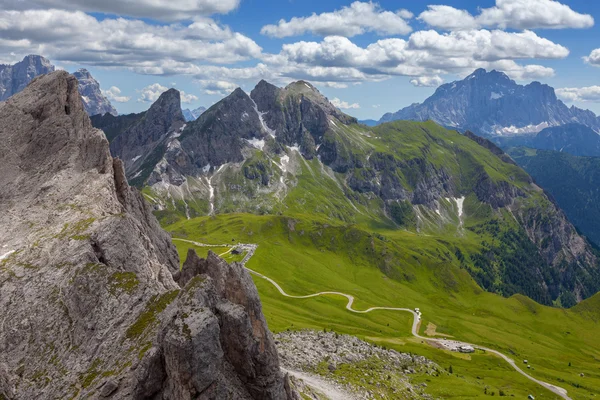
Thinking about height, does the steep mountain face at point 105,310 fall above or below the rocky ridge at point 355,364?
above

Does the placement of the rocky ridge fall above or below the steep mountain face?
below

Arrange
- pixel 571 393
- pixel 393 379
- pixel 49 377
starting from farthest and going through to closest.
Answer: pixel 571 393, pixel 393 379, pixel 49 377

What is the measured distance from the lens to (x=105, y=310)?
5497 cm

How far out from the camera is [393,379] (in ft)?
338

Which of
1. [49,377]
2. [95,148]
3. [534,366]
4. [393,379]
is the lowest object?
[534,366]

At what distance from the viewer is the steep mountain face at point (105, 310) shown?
144 ft

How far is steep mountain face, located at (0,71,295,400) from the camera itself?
4397cm

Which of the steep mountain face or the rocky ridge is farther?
the rocky ridge

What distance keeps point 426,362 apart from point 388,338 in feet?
147

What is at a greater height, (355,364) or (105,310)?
(105,310)

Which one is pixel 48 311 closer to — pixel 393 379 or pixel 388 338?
pixel 393 379

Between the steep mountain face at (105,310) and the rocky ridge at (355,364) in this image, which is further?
the rocky ridge at (355,364)

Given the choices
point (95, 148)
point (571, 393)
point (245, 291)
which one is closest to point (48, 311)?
point (245, 291)

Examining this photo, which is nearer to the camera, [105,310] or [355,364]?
[105,310]
